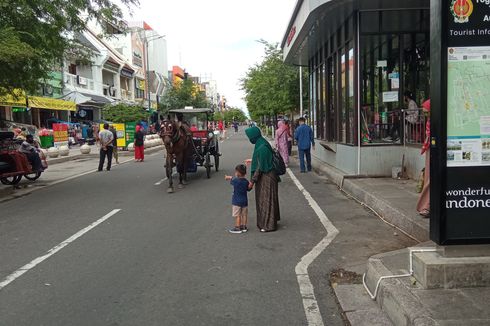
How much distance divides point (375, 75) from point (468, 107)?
1081 centimetres

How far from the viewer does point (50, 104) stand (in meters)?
34.7

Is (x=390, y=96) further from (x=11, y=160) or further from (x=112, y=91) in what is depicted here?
(x=112, y=91)

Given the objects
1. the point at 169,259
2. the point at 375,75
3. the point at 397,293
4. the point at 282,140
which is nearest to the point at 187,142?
the point at 282,140

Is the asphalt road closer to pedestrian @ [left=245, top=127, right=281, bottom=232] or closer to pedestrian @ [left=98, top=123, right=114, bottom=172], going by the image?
pedestrian @ [left=245, top=127, right=281, bottom=232]

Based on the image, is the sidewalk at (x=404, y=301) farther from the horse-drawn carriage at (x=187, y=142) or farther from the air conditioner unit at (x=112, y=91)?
the air conditioner unit at (x=112, y=91)

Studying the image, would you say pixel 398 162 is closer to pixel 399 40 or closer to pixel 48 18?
pixel 399 40

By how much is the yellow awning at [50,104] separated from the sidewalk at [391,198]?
24.9 meters

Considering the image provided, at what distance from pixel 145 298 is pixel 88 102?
133 feet

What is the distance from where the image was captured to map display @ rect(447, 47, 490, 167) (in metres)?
4.62

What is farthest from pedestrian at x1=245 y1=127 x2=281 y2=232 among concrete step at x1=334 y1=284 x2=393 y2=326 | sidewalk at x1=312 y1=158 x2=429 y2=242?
concrete step at x1=334 y1=284 x2=393 y2=326

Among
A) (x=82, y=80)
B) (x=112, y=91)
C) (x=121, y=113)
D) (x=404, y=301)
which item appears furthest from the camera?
(x=112, y=91)

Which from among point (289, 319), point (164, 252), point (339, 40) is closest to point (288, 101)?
point (339, 40)

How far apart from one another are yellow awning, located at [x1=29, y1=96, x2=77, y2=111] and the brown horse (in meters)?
21.3

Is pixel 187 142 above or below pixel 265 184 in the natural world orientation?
above
